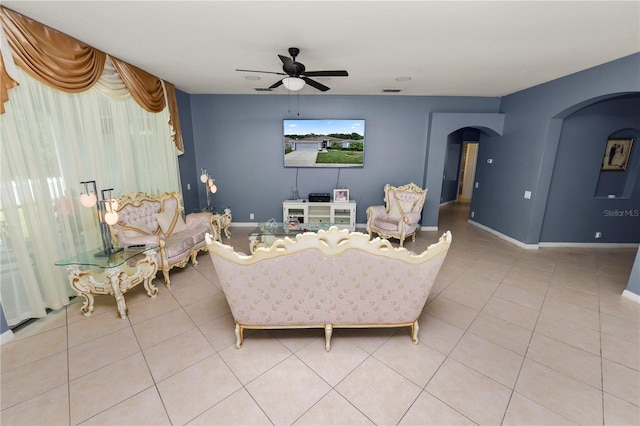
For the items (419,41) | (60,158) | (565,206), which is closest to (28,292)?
(60,158)

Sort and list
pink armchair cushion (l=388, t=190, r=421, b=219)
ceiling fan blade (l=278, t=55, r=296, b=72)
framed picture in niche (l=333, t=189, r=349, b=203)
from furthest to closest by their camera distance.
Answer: framed picture in niche (l=333, t=189, r=349, b=203), pink armchair cushion (l=388, t=190, r=421, b=219), ceiling fan blade (l=278, t=55, r=296, b=72)

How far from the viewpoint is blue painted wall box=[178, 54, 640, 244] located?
471cm

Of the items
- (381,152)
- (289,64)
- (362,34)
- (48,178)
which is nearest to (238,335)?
(48,178)

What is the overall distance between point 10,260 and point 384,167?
5.50m

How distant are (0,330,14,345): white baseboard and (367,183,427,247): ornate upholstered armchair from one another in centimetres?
458

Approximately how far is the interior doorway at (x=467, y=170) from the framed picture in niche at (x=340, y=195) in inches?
206

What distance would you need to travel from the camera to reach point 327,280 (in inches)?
79.7

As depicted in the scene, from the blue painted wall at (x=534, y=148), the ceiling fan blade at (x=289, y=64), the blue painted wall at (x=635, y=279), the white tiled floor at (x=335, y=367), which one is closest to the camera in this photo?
the white tiled floor at (x=335, y=367)

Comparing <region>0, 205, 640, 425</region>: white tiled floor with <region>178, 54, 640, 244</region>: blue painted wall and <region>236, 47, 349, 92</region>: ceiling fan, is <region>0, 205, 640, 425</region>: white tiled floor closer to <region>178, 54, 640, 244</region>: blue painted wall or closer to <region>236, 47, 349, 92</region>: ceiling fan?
<region>178, 54, 640, 244</region>: blue painted wall

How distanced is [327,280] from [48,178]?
9.76 ft

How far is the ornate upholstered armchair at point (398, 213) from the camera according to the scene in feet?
15.1

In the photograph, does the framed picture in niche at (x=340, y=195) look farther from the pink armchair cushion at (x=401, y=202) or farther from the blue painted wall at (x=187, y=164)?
the blue painted wall at (x=187, y=164)

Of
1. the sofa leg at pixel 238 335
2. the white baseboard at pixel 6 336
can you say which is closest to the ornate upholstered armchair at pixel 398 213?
the sofa leg at pixel 238 335

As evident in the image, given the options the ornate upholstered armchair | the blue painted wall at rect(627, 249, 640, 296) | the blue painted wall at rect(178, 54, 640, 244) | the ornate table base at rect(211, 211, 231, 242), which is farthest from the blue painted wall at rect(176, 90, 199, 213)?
the blue painted wall at rect(627, 249, 640, 296)
